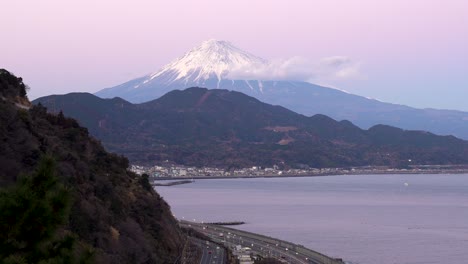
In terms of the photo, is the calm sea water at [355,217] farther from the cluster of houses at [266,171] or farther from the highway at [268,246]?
the cluster of houses at [266,171]

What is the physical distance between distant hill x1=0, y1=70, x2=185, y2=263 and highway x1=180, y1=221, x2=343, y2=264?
5.45m

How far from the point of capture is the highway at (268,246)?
38.9 metres

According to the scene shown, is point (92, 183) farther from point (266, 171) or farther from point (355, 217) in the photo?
point (266, 171)

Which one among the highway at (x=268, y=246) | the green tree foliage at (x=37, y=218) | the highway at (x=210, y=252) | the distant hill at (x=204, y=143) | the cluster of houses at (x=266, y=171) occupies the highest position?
the distant hill at (x=204, y=143)

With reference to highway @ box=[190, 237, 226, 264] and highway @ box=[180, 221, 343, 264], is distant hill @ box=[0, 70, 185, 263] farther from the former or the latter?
highway @ box=[180, 221, 343, 264]

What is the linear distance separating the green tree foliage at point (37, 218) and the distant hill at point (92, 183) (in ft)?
36.1

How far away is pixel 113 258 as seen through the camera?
2417 cm

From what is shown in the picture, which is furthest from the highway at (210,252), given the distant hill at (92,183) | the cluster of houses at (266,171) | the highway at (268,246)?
the cluster of houses at (266,171)

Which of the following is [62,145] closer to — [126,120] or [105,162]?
[105,162]

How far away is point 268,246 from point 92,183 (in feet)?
55.4

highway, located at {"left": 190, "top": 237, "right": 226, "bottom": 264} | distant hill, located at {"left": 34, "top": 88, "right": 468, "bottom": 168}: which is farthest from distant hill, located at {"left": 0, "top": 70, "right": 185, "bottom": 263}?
distant hill, located at {"left": 34, "top": 88, "right": 468, "bottom": 168}

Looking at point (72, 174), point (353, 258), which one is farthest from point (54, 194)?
point (353, 258)

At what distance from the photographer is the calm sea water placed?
4709 centimetres

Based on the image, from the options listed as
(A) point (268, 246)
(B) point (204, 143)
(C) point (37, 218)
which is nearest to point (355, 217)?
(A) point (268, 246)
